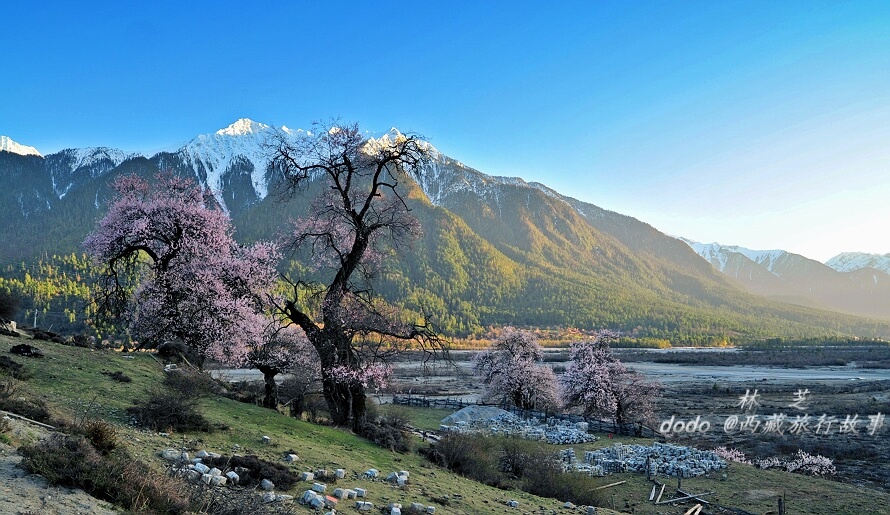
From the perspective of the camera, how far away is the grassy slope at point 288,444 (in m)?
11.0

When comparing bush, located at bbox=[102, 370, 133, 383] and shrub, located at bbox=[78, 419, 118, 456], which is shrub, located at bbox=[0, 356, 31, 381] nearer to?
bush, located at bbox=[102, 370, 133, 383]

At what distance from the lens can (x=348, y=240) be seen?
62.1 ft

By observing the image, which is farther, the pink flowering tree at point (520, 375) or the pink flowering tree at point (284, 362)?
the pink flowering tree at point (520, 375)

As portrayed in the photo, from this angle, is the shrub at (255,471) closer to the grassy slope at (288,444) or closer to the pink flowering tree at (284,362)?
the grassy slope at (288,444)

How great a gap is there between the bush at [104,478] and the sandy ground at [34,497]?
0.38 feet

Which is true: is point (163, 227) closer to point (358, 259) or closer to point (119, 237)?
point (119, 237)

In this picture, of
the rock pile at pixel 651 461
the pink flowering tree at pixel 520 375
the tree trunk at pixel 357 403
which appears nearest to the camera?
the tree trunk at pixel 357 403

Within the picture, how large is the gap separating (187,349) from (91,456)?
14.1 m

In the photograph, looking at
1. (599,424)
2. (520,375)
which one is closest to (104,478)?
(599,424)

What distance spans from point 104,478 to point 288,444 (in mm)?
6314

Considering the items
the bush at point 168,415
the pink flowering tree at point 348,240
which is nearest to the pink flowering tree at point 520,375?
the pink flowering tree at point 348,240

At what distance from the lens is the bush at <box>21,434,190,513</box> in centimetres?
666

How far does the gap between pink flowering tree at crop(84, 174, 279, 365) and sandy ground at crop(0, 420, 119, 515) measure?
13.6m

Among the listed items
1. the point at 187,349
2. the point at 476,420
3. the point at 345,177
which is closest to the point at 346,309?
the point at 345,177
